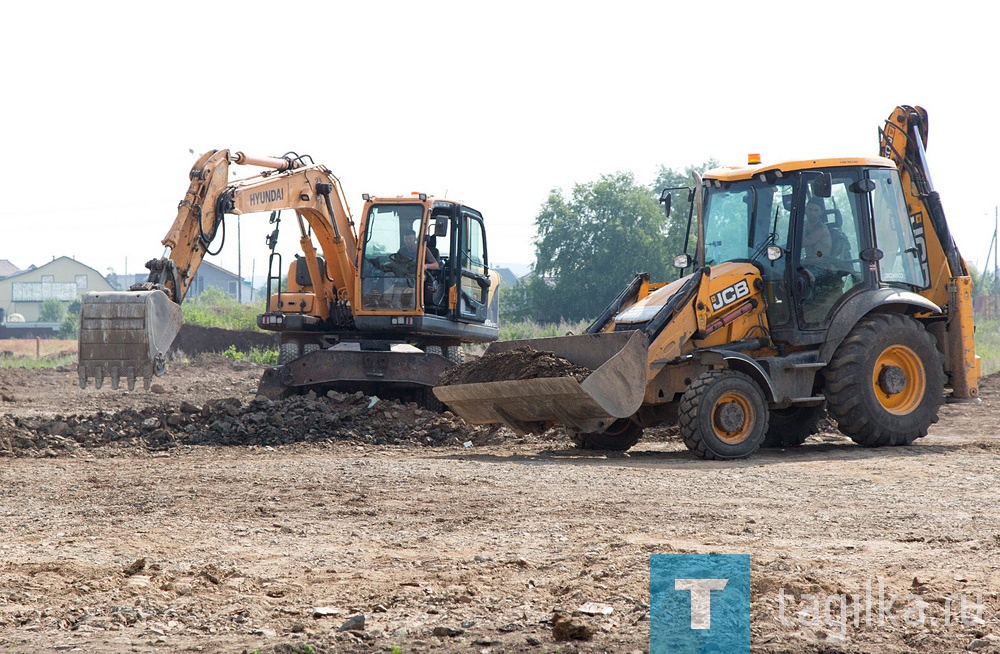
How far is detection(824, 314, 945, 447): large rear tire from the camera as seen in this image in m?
11.3

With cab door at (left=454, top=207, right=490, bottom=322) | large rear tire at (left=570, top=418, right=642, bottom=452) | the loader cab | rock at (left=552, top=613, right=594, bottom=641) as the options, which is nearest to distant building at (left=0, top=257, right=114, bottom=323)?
cab door at (left=454, top=207, right=490, bottom=322)

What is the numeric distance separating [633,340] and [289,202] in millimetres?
6785

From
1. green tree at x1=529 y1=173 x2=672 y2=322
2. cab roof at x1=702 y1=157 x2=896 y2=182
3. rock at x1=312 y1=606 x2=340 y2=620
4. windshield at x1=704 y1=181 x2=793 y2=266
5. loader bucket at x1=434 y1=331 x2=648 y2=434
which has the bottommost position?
rock at x1=312 y1=606 x2=340 y2=620

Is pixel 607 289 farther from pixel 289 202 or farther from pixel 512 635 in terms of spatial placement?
pixel 512 635

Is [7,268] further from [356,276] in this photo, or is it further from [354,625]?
[354,625]

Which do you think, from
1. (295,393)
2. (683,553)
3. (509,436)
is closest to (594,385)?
(509,436)

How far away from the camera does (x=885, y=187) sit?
1194 centimetres

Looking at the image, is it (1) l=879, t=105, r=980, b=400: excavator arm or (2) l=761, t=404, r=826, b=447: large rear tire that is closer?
(1) l=879, t=105, r=980, b=400: excavator arm

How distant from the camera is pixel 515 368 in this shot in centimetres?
1111

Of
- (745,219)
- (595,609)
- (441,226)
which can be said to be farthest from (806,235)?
(595,609)

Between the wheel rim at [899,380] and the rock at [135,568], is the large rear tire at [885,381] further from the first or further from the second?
the rock at [135,568]

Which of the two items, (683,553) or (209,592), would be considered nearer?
(209,592)

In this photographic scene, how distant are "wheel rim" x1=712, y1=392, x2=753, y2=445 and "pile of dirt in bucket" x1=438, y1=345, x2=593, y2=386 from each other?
1.32 metres

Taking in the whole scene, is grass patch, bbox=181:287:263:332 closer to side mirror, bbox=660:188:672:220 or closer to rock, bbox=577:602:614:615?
side mirror, bbox=660:188:672:220
